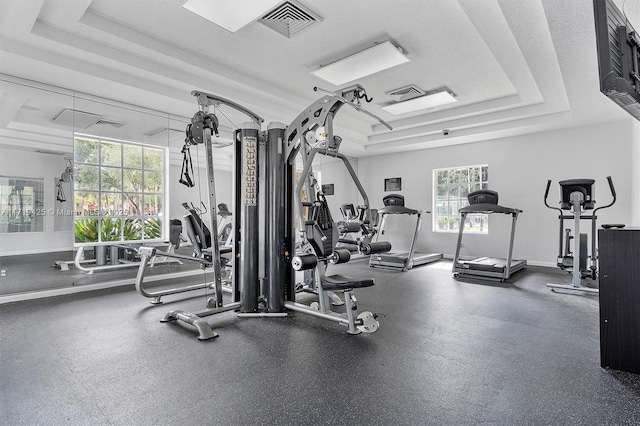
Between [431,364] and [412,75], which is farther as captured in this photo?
[412,75]

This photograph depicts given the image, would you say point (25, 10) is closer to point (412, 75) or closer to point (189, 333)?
point (189, 333)

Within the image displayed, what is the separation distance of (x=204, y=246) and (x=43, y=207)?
2.42m

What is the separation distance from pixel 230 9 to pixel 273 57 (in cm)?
120

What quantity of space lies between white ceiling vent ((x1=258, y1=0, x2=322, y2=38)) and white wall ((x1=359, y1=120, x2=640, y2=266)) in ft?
16.8

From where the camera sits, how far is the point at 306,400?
6.07 feet

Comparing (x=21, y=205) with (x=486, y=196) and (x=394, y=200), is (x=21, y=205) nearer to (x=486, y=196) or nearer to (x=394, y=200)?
(x=394, y=200)

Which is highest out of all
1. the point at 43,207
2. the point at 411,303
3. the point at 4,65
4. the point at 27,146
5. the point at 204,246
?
the point at 4,65

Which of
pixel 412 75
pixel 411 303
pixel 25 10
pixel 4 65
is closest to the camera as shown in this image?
pixel 25 10

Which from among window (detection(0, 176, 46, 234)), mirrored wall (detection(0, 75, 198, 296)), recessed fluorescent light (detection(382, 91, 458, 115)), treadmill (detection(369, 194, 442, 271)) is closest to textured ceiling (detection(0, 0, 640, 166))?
mirrored wall (detection(0, 75, 198, 296))

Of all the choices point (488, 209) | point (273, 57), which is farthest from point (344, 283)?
point (488, 209)

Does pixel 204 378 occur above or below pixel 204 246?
below

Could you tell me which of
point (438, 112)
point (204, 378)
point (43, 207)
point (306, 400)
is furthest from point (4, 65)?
point (438, 112)

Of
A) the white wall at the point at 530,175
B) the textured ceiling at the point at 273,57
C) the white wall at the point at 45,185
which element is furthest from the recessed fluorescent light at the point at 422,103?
the white wall at the point at 45,185

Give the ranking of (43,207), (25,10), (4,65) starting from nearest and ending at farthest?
(25,10) → (4,65) → (43,207)
